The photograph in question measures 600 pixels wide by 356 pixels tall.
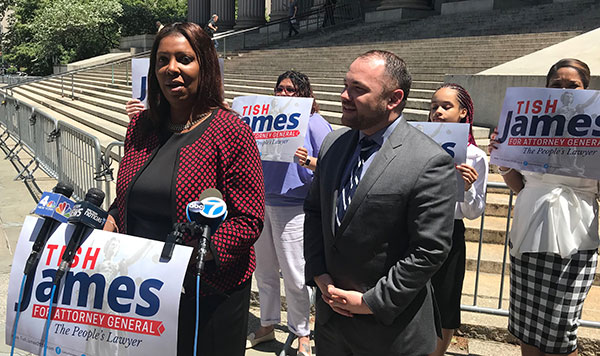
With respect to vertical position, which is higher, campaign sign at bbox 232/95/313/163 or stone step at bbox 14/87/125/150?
campaign sign at bbox 232/95/313/163

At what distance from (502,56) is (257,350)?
1064 centimetres

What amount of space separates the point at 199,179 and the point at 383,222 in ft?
2.56

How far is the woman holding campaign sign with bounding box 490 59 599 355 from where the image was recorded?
2818 millimetres

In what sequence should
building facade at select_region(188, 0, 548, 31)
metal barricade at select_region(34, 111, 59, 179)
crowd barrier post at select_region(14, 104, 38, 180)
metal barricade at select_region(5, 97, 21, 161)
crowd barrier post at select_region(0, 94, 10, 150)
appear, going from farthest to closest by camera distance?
building facade at select_region(188, 0, 548, 31) < crowd barrier post at select_region(0, 94, 10, 150) < metal barricade at select_region(5, 97, 21, 161) < crowd barrier post at select_region(14, 104, 38, 180) < metal barricade at select_region(34, 111, 59, 179)

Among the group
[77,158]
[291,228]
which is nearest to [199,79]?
[291,228]

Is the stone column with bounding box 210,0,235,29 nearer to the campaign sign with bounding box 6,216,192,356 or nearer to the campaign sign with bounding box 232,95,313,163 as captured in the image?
the campaign sign with bounding box 232,95,313,163

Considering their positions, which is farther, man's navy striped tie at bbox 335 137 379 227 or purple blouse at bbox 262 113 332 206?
purple blouse at bbox 262 113 332 206

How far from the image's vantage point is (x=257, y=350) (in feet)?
12.9

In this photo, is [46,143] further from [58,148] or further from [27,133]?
[27,133]

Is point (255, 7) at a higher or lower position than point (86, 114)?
higher

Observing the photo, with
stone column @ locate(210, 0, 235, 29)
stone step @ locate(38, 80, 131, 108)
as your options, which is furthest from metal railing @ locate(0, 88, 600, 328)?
stone column @ locate(210, 0, 235, 29)

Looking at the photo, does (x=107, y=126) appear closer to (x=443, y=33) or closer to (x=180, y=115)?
(x=443, y=33)

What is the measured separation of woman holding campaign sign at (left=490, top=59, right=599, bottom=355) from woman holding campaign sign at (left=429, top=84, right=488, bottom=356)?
0.22 metres

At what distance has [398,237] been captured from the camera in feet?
6.90
